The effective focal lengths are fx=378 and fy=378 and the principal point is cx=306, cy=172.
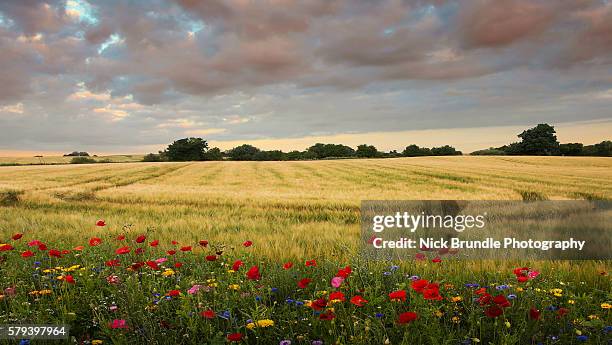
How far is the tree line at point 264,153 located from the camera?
10069 centimetres

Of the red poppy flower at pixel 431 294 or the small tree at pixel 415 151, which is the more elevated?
the small tree at pixel 415 151

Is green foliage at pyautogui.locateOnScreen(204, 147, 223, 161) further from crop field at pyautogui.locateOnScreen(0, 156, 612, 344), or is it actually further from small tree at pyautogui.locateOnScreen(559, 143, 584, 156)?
crop field at pyautogui.locateOnScreen(0, 156, 612, 344)

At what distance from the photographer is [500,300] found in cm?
258

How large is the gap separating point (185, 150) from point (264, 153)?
2157cm

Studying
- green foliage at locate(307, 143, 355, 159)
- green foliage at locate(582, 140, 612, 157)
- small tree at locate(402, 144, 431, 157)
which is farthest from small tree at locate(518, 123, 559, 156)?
green foliage at locate(307, 143, 355, 159)

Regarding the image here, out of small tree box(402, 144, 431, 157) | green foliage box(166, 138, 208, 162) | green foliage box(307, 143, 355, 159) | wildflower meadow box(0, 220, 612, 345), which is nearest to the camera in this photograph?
wildflower meadow box(0, 220, 612, 345)

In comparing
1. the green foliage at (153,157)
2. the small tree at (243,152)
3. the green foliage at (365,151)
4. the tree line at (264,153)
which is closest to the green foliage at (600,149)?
the tree line at (264,153)

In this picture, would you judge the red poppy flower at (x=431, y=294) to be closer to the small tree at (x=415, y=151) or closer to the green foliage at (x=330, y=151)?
the small tree at (x=415, y=151)

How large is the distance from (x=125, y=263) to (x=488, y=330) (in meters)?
4.32

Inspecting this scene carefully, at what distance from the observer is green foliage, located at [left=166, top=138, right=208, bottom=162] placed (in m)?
103

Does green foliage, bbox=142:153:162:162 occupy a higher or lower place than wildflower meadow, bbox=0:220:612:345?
higher

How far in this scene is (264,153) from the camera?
352ft

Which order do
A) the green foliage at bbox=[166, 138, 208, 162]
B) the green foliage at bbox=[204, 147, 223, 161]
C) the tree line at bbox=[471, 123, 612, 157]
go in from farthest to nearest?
the green foliage at bbox=[204, 147, 223, 161] < the green foliage at bbox=[166, 138, 208, 162] < the tree line at bbox=[471, 123, 612, 157]

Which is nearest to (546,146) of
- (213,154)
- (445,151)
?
(445,151)
